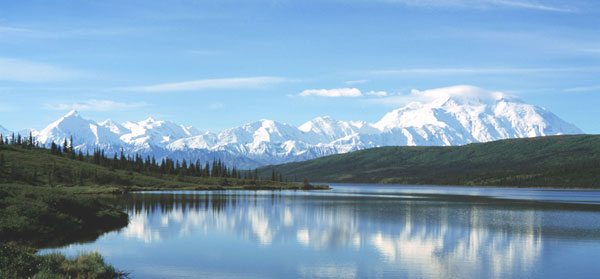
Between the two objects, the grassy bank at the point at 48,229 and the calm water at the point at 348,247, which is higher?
the grassy bank at the point at 48,229

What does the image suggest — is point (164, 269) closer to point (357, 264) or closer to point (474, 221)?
point (357, 264)

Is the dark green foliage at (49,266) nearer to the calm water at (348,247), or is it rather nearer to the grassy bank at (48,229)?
the grassy bank at (48,229)

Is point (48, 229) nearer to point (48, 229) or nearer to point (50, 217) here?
point (48, 229)

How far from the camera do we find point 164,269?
4666 cm

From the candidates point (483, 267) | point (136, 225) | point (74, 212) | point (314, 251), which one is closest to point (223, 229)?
point (136, 225)

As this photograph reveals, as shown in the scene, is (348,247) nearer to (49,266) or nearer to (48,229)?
(48,229)

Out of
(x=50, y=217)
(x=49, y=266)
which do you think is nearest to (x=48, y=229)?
(x=50, y=217)

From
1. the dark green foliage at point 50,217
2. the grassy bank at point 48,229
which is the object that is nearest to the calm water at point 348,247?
the grassy bank at point 48,229

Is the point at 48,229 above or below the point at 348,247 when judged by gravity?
above

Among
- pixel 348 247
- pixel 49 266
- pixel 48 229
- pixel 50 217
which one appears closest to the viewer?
pixel 49 266

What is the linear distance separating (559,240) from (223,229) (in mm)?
37676

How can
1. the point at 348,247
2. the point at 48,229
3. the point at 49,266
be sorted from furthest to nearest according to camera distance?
1. the point at 48,229
2. the point at 348,247
3. the point at 49,266

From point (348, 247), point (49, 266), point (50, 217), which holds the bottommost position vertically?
point (348, 247)

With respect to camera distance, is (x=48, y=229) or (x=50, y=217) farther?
(x=50, y=217)
